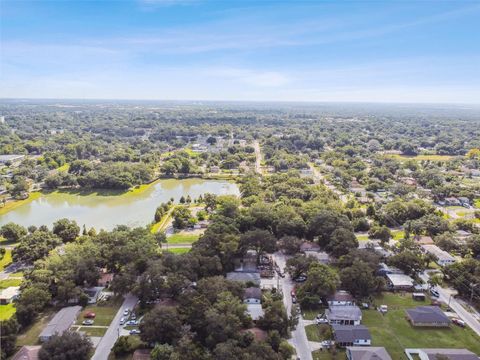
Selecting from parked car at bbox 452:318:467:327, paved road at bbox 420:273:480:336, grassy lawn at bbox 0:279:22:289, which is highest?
parked car at bbox 452:318:467:327

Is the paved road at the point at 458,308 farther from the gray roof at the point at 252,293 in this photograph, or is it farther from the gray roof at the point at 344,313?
the gray roof at the point at 252,293

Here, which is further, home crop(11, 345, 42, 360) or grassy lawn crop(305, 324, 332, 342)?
grassy lawn crop(305, 324, 332, 342)

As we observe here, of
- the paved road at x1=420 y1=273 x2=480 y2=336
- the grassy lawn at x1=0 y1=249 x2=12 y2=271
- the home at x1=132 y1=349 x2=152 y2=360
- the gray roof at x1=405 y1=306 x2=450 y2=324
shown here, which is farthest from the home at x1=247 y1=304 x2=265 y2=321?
the grassy lawn at x1=0 y1=249 x2=12 y2=271

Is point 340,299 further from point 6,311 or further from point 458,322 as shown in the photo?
point 6,311

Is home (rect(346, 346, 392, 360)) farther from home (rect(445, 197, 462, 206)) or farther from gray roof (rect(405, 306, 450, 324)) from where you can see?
home (rect(445, 197, 462, 206))

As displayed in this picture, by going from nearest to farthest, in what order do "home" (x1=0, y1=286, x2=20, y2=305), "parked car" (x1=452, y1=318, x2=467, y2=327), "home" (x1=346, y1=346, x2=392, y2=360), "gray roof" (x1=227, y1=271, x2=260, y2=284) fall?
"home" (x1=346, y1=346, x2=392, y2=360) < "parked car" (x1=452, y1=318, x2=467, y2=327) < "home" (x1=0, y1=286, x2=20, y2=305) < "gray roof" (x1=227, y1=271, x2=260, y2=284)

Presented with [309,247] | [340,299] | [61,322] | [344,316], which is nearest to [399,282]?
[340,299]

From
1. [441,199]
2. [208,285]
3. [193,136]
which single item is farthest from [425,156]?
[208,285]
